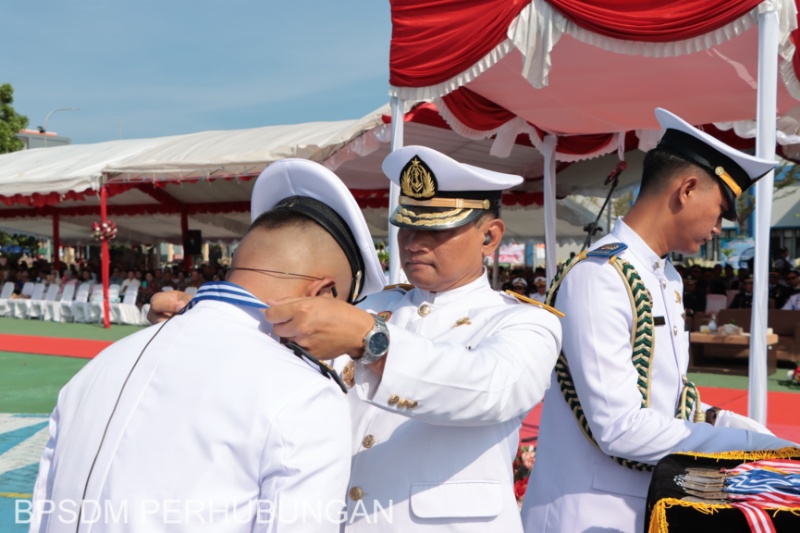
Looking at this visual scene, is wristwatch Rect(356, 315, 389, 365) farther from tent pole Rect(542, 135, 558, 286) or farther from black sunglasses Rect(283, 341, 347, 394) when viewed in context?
tent pole Rect(542, 135, 558, 286)

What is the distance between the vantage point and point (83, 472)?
1.27m

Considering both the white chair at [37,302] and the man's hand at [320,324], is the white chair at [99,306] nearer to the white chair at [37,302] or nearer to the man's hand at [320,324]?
the white chair at [37,302]

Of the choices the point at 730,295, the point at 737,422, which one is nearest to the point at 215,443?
the point at 737,422

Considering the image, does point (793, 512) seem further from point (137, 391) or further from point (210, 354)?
point (137, 391)

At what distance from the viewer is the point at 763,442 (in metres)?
1.88

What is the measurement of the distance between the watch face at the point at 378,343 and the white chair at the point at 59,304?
57.2 ft

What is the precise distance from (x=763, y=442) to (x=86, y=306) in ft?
55.3

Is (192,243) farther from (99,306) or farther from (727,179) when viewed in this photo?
(727,179)

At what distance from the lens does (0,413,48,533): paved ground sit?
14.9ft

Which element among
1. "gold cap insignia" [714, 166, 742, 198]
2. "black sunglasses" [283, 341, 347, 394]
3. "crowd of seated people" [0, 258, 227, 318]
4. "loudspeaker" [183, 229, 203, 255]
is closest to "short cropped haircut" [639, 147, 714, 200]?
"gold cap insignia" [714, 166, 742, 198]

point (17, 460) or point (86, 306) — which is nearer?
point (17, 460)

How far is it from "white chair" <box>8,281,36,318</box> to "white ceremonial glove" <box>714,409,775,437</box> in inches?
730

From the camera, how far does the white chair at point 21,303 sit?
703 inches

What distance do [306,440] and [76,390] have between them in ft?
1.80
